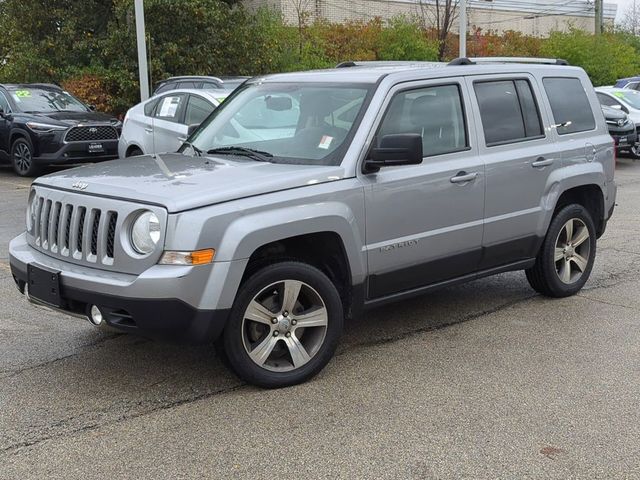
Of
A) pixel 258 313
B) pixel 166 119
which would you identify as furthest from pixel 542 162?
pixel 166 119

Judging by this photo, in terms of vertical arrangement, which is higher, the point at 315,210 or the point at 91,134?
the point at 315,210

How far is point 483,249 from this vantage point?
18.4 ft

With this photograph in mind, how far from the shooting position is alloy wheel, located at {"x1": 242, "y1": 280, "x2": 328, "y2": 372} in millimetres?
4504

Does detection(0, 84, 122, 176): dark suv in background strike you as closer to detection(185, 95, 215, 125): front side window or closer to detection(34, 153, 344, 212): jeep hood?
detection(185, 95, 215, 125): front side window

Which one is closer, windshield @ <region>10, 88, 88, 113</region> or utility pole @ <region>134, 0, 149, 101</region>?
windshield @ <region>10, 88, 88, 113</region>

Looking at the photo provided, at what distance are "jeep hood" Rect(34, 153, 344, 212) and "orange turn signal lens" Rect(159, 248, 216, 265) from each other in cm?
23

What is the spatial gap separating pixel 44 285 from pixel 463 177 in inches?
107

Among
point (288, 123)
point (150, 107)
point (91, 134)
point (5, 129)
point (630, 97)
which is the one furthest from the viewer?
point (630, 97)

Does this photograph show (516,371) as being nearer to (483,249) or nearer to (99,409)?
(483,249)

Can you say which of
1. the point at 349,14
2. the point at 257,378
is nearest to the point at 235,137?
the point at 257,378

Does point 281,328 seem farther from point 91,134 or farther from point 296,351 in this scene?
point 91,134

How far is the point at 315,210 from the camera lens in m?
4.58

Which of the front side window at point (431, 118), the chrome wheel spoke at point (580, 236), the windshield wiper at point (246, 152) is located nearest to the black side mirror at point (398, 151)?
the front side window at point (431, 118)

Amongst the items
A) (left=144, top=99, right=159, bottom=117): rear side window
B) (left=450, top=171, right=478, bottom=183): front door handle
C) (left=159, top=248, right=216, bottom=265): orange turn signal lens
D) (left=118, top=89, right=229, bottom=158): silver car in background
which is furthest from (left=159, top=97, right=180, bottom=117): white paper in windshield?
(left=159, top=248, right=216, bottom=265): orange turn signal lens
